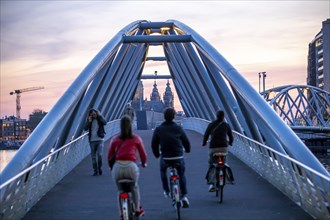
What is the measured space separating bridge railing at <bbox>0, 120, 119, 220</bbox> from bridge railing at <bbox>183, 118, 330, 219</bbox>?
4470 mm

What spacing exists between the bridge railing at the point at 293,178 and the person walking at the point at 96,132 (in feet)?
13.5

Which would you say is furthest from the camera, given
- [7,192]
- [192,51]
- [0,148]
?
[0,148]

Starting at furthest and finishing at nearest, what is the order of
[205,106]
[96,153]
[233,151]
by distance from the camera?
[205,106] < [233,151] < [96,153]

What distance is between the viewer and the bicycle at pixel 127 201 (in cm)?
743

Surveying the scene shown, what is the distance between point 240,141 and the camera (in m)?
19.3

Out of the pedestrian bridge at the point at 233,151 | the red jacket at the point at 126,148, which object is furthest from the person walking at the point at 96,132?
the red jacket at the point at 126,148

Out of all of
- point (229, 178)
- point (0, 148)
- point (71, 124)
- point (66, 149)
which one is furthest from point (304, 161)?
point (0, 148)

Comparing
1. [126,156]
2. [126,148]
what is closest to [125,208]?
[126,156]

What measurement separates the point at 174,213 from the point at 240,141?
9933mm

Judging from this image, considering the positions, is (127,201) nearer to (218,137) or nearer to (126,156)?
(126,156)

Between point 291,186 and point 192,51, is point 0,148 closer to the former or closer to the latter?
point 192,51

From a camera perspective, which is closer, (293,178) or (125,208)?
(125,208)

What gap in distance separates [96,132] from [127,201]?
775 cm

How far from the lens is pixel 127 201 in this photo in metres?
7.53
